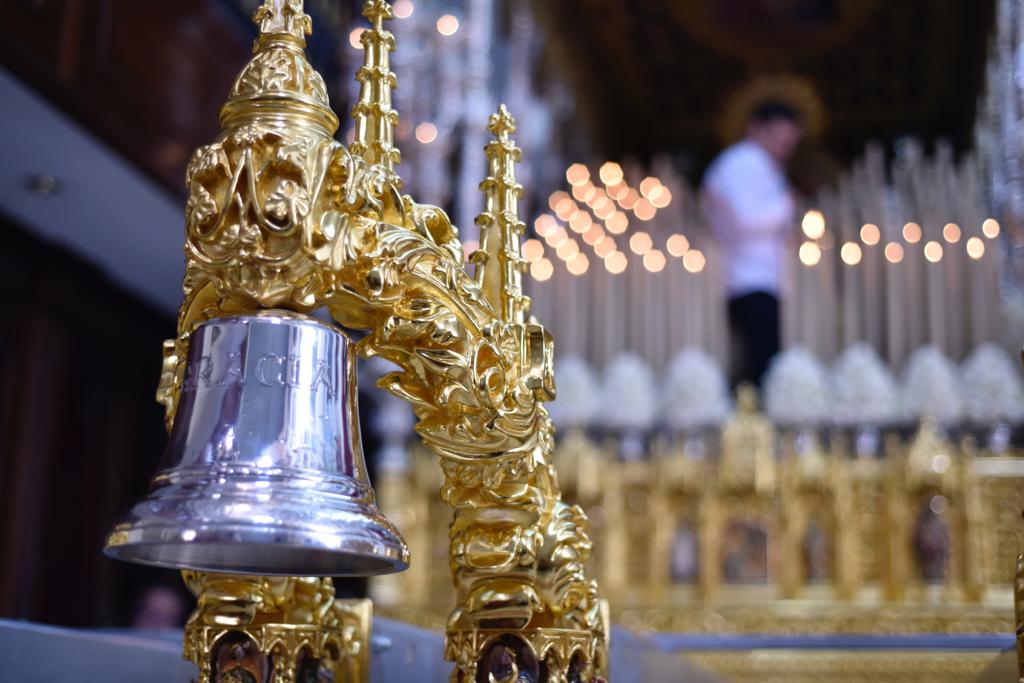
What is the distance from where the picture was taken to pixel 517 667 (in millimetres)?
1156

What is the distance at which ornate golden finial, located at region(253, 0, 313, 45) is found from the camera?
42.4 inches

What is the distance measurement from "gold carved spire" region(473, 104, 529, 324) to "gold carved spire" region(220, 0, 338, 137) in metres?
0.23

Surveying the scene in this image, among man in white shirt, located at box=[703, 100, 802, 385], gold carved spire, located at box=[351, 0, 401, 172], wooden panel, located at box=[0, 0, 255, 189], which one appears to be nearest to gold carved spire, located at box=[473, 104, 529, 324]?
gold carved spire, located at box=[351, 0, 401, 172]

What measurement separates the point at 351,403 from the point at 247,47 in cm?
278

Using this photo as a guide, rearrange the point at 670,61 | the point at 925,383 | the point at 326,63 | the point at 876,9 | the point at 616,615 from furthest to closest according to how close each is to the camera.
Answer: the point at 670,61
the point at 876,9
the point at 326,63
the point at 925,383
the point at 616,615

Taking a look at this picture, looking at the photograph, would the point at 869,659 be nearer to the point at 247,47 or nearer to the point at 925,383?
the point at 925,383

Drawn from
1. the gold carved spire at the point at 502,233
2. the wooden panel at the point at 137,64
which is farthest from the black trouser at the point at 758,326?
the gold carved spire at the point at 502,233

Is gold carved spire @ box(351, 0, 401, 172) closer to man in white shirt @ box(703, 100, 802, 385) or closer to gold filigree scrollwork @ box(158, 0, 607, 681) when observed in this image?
gold filigree scrollwork @ box(158, 0, 607, 681)

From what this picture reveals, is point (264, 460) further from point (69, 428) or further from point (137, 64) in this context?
point (69, 428)

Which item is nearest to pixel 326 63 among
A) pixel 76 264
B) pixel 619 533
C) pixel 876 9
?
pixel 76 264

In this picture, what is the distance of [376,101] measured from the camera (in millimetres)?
1207

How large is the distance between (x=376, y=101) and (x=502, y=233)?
0.17 metres

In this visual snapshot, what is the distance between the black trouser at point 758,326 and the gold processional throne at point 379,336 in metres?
2.82

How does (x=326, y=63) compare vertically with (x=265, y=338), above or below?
above
